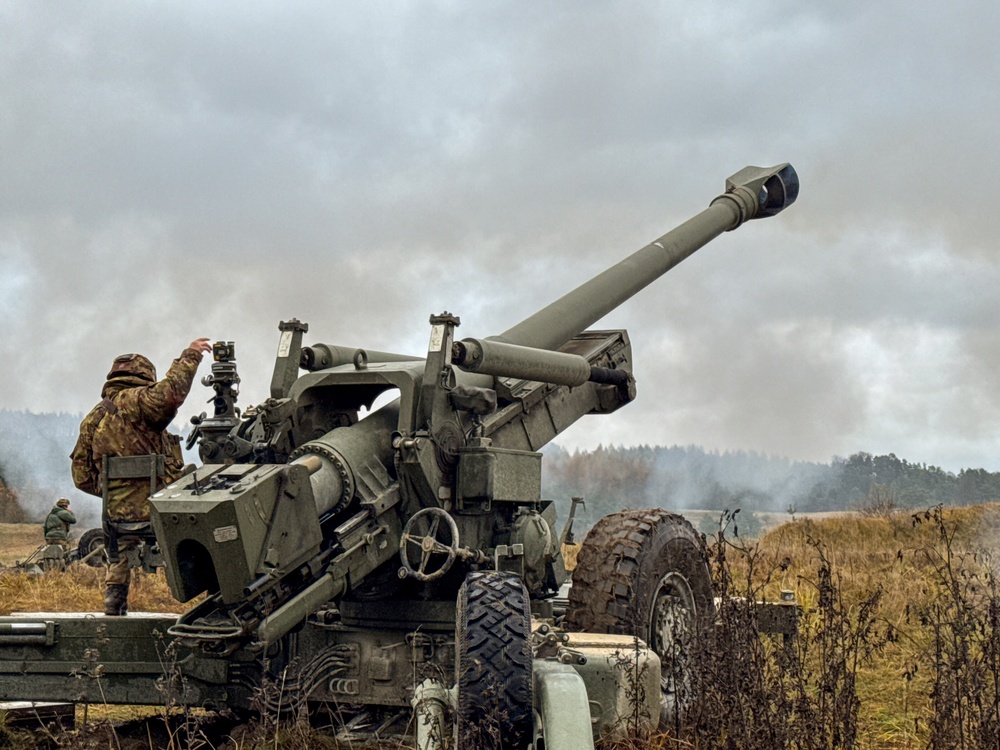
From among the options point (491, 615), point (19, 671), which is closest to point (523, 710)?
point (491, 615)

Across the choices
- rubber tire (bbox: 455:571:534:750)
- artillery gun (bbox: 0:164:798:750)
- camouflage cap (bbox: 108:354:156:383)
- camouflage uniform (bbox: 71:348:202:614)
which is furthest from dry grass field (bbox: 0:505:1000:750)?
camouflage cap (bbox: 108:354:156:383)

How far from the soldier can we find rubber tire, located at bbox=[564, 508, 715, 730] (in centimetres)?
273

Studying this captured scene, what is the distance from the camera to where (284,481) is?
18.7 feet

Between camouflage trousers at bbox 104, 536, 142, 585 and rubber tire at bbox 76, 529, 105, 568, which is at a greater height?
Result: rubber tire at bbox 76, 529, 105, 568

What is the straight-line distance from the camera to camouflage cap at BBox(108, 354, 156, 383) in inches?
301

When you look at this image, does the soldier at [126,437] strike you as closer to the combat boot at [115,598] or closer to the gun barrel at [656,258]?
the combat boot at [115,598]

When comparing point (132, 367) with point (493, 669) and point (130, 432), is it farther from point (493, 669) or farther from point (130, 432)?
point (493, 669)

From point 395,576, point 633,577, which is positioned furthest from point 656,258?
point 395,576

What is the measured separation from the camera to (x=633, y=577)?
7059 mm

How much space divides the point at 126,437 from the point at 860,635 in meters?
A: 4.70

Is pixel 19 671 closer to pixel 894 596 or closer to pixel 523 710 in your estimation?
pixel 523 710

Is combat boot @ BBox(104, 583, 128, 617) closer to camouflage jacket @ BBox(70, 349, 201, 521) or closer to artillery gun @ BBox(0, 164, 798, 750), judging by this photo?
camouflage jacket @ BBox(70, 349, 201, 521)

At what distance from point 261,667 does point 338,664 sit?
0.42m

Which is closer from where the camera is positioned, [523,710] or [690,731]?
[523,710]
